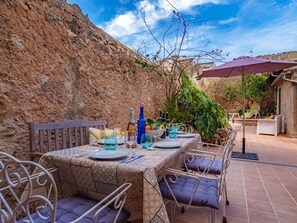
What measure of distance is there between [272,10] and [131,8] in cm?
384

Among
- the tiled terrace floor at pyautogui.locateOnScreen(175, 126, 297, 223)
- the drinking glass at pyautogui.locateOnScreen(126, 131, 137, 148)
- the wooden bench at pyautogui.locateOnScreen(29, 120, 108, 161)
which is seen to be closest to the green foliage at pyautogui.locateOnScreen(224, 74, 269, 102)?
the tiled terrace floor at pyautogui.locateOnScreen(175, 126, 297, 223)

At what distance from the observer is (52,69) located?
2078 mm

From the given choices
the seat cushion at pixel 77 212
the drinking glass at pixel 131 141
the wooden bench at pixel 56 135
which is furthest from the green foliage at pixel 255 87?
the seat cushion at pixel 77 212

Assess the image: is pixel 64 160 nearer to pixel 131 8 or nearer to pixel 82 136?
pixel 82 136

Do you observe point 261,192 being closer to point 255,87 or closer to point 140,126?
point 140,126

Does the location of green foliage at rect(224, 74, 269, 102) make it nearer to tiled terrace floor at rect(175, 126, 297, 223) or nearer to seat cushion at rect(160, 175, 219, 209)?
tiled terrace floor at rect(175, 126, 297, 223)

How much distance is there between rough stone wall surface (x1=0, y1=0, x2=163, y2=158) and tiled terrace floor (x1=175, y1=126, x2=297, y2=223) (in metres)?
1.71

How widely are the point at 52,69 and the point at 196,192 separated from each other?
191 centimetres

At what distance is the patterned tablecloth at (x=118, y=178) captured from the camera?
1002 millimetres

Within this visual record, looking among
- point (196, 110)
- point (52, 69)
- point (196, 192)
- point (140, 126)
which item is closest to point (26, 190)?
point (140, 126)

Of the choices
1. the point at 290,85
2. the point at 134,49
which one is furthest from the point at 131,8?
the point at 290,85

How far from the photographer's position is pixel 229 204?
201 centimetres

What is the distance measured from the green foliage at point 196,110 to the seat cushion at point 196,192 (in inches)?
119

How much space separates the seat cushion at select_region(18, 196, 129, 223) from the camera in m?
1.00
